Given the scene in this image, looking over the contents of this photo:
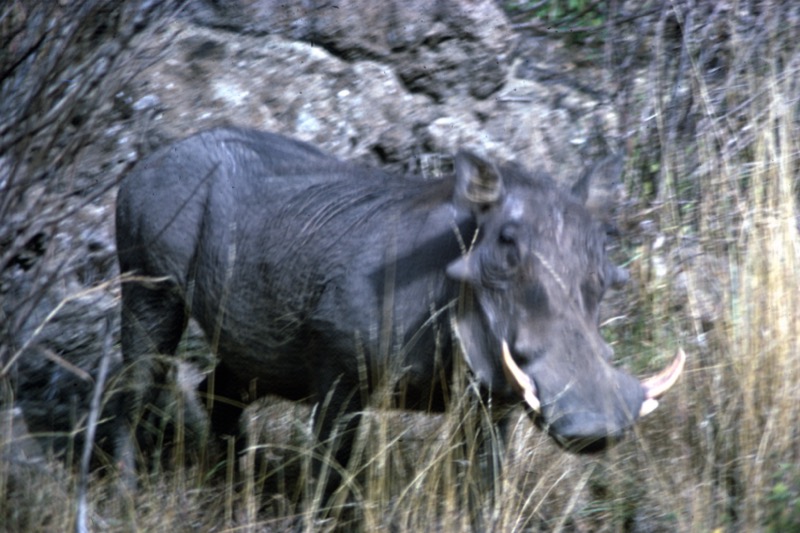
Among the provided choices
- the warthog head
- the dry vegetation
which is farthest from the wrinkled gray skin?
the dry vegetation

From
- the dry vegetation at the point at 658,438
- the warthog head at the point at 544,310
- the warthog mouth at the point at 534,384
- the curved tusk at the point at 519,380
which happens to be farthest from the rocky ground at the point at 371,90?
the curved tusk at the point at 519,380

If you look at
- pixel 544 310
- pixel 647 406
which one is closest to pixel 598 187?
pixel 544 310

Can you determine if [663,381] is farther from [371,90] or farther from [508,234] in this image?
[371,90]

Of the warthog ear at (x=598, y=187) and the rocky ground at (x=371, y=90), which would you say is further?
the rocky ground at (x=371, y=90)

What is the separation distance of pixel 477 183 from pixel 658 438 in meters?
1.11

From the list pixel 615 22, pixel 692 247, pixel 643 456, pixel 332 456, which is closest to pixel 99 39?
pixel 332 456

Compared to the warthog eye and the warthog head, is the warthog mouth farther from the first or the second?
the warthog eye

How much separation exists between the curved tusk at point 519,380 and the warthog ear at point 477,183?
0.47 m

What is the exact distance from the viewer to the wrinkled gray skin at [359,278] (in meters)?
3.26

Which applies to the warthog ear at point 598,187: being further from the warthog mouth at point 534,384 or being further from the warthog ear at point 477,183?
the warthog mouth at point 534,384

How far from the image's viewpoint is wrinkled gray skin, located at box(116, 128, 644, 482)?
3.26m

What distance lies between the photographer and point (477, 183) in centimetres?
346

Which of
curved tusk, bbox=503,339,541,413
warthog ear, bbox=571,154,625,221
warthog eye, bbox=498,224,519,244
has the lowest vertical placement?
curved tusk, bbox=503,339,541,413

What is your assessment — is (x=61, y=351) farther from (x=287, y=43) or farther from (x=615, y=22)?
(x=615, y=22)
